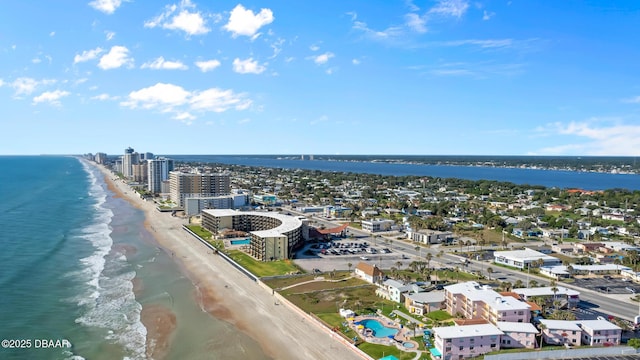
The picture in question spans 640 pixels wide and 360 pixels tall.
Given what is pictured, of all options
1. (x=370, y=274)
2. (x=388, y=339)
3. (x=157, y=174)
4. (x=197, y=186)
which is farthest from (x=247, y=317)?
(x=157, y=174)

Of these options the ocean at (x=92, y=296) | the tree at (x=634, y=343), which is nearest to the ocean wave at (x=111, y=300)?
the ocean at (x=92, y=296)

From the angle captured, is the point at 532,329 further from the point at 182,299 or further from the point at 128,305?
the point at 128,305

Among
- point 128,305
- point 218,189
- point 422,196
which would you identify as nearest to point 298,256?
point 128,305

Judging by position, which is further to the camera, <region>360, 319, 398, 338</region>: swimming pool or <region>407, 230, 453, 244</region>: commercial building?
<region>407, 230, 453, 244</region>: commercial building

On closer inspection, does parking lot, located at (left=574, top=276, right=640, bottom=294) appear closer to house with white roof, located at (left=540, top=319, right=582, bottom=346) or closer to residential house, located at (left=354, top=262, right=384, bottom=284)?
house with white roof, located at (left=540, top=319, right=582, bottom=346)

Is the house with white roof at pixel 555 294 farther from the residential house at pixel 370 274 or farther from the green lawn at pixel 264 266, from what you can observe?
the green lawn at pixel 264 266

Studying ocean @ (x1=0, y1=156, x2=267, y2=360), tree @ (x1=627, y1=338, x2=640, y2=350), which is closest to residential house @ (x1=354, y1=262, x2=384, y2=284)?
ocean @ (x1=0, y1=156, x2=267, y2=360)
